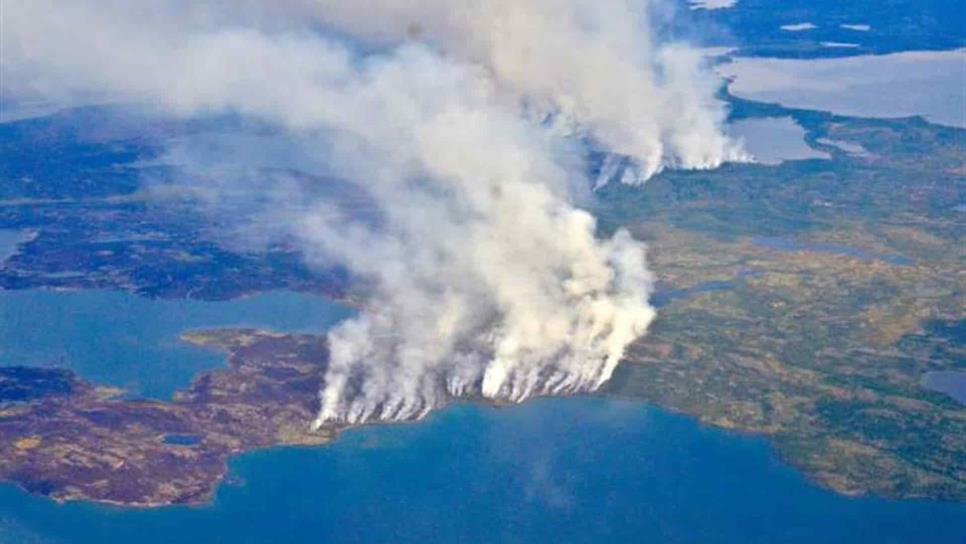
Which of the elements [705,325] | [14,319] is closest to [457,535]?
[705,325]

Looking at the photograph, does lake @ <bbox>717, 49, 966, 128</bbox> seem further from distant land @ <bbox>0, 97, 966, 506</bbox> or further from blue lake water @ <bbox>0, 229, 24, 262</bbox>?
blue lake water @ <bbox>0, 229, 24, 262</bbox>

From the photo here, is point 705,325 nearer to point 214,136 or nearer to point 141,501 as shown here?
point 141,501

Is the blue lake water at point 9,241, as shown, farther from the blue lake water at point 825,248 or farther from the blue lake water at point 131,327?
the blue lake water at point 825,248

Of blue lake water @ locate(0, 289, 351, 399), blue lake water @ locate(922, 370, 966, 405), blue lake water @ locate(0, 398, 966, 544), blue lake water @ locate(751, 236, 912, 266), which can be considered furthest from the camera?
blue lake water @ locate(751, 236, 912, 266)

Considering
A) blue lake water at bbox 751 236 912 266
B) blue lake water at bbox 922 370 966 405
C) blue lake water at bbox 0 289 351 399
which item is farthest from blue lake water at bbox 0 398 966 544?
blue lake water at bbox 751 236 912 266

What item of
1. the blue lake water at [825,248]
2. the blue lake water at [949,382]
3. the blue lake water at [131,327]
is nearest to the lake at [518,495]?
the blue lake water at [131,327]

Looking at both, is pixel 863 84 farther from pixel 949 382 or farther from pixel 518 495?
pixel 518 495

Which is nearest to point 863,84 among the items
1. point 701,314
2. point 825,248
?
point 825,248
